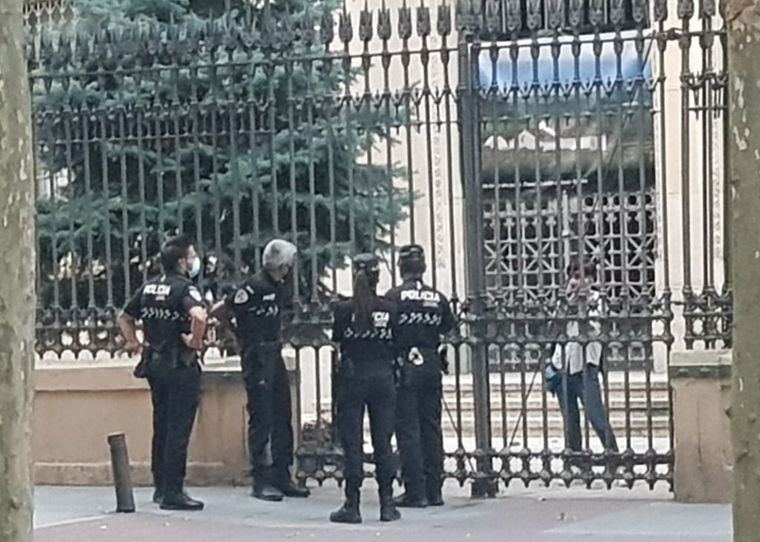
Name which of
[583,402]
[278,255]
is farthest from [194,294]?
[583,402]

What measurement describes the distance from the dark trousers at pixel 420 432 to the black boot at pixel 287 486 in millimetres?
979

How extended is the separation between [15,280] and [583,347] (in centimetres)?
832

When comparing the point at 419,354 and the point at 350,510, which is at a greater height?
the point at 419,354

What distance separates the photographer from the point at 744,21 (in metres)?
3.53

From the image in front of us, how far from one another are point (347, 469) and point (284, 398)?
131cm

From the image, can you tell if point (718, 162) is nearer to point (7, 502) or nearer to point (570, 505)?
point (570, 505)

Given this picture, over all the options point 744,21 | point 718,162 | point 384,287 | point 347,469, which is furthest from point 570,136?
point 744,21

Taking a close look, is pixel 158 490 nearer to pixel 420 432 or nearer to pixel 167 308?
pixel 167 308

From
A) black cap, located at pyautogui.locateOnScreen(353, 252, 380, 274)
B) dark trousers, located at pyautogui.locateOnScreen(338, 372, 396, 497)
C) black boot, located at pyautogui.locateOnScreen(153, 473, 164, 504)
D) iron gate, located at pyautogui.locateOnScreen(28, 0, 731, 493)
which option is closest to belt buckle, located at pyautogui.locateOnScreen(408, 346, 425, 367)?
iron gate, located at pyautogui.locateOnScreen(28, 0, 731, 493)

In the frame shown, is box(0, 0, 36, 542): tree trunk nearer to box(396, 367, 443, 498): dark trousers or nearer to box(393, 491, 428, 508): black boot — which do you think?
box(396, 367, 443, 498): dark trousers

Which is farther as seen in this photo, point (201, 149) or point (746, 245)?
point (201, 149)

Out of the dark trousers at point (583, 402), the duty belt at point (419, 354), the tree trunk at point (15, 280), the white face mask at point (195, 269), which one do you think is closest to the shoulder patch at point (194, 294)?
the white face mask at point (195, 269)

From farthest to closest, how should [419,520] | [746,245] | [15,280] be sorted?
[419,520] < [15,280] < [746,245]

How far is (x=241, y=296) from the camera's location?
11641 mm
